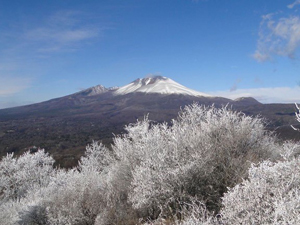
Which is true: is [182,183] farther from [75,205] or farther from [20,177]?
[20,177]

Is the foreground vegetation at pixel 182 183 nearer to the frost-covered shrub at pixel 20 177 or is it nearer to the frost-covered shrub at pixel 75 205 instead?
the frost-covered shrub at pixel 75 205

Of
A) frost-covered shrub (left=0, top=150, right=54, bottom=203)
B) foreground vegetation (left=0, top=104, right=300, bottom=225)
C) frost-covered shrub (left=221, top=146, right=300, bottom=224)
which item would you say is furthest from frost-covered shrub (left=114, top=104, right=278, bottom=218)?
frost-covered shrub (left=0, top=150, right=54, bottom=203)

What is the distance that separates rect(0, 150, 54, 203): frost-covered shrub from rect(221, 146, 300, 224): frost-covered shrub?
2618 centimetres

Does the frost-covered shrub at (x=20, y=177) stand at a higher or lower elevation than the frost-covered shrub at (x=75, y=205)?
lower

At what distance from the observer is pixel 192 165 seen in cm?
1172

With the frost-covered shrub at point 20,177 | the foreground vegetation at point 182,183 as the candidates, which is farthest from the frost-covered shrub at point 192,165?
the frost-covered shrub at point 20,177

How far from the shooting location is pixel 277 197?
6453mm

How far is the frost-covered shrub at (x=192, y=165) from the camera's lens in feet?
37.7

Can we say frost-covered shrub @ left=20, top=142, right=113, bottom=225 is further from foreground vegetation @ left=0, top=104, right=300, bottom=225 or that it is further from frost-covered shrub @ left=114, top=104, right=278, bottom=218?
frost-covered shrub @ left=114, top=104, right=278, bottom=218

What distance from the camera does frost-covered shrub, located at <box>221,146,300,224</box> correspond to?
19.0 ft

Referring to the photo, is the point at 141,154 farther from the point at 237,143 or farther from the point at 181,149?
the point at 237,143

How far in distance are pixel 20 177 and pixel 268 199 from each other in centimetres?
3046

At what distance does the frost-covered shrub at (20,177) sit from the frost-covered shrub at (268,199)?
26180mm

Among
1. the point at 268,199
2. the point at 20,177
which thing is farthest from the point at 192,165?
the point at 20,177
